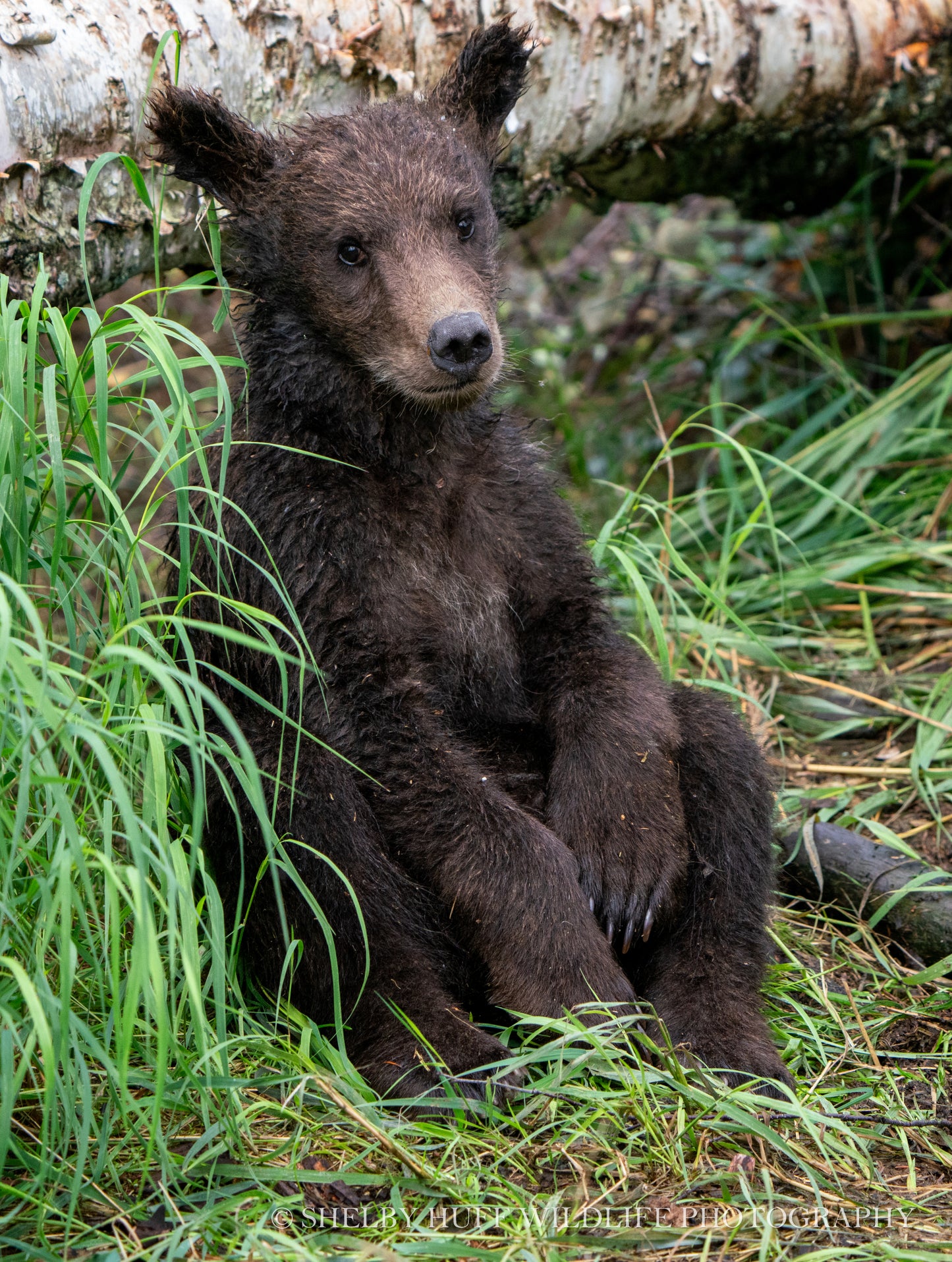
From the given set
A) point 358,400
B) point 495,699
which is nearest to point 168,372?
point 358,400

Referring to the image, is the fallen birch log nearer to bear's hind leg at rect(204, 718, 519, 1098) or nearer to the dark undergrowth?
the dark undergrowth

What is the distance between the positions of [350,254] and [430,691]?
1120 millimetres

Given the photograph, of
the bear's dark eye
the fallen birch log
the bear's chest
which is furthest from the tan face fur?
the fallen birch log

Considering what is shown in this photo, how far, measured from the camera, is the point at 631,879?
Result: 10.4 ft

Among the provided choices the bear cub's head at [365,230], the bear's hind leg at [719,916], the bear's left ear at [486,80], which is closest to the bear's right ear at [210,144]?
the bear cub's head at [365,230]

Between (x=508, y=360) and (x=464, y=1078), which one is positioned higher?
(x=508, y=360)

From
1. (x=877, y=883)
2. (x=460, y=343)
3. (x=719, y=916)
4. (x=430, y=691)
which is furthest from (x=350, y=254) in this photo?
(x=877, y=883)

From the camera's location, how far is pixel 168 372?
275 centimetres

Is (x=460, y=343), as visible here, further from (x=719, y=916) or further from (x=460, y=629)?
(x=719, y=916)

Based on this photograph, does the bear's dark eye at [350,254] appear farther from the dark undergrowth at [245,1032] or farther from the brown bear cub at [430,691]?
the dark undergrowth at [245,1032]

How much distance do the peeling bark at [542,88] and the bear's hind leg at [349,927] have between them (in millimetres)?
1617

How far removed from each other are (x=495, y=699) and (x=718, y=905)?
779 millimetres

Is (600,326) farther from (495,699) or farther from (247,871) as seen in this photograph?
(247,871)

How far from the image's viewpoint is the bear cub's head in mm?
3148
